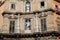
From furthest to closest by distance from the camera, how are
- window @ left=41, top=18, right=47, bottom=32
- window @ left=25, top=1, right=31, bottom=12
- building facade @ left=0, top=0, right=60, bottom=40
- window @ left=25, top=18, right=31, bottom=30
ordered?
window @ left=25, top=1, right=31, bottom=12
window @ left=25, top=18, right=31, bottom=30
window @ left=41, top=18, right=47, bottom=32
building facade @ left=0, top=0, right=60, bottom=40

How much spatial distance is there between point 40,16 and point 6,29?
639 centimetres

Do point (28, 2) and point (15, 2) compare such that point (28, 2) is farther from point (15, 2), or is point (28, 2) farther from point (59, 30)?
point (59, 30)

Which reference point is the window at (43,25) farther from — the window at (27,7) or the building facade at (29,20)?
the window at (27,7)

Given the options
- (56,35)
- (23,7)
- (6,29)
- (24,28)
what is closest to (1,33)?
(6,29)

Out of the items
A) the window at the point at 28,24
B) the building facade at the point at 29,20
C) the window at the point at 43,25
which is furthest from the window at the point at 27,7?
the window at the point at 43,25

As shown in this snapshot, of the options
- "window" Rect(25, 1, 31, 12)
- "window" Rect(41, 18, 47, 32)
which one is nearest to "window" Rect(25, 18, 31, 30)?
"window" Rect(25, 1, 31, 12)

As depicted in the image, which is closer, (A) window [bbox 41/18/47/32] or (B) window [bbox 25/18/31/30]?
(A) window [bbox 41/18/47/32]

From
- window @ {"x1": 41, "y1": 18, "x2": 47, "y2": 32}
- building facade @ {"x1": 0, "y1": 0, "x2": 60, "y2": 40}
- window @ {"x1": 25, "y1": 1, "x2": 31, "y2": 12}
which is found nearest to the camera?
building facade @ {"x1": 0, "y1": 0, "x2": 60, "y2": 40}

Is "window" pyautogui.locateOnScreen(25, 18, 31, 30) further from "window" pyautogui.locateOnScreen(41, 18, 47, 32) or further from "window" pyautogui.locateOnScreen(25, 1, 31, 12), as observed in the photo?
"window" pyautogui.locateOnScreen(41, 18, 47, 32)

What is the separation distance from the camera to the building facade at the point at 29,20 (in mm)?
30175

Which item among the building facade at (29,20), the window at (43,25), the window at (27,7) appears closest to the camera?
the building facade at (29,20)

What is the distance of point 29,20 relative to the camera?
106 feet

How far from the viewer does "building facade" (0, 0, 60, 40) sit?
30.2m

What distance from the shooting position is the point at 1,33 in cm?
3030
